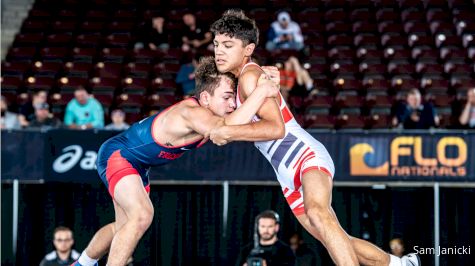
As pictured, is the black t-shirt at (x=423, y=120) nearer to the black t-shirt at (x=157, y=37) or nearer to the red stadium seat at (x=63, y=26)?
the black t-shirt at (x=157, y=37)

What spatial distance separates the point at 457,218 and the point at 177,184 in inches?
124

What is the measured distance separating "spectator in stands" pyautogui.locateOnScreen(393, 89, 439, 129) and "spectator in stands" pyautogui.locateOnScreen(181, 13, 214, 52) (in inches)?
148

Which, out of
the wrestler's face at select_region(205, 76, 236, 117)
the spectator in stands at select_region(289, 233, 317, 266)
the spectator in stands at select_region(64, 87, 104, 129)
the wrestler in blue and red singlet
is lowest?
the spectator in stands at select_region(289, 233, 317, 266)

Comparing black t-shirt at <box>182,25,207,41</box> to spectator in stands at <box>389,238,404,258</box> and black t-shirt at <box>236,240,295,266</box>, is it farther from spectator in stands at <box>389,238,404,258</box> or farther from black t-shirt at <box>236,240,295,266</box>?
black t-shirt at <box>236,240,295,266</box>

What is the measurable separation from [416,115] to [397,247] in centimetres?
183

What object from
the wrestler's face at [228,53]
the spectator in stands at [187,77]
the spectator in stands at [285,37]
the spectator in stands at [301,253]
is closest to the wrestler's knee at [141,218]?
the wrestler's face at [228,53]

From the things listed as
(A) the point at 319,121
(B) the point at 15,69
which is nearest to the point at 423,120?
(A) the point at 319,121

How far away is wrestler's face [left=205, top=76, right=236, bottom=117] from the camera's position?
662 cm

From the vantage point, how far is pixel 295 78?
42.8ft

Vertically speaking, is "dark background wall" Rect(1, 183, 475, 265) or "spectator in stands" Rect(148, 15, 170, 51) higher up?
"spectator in stands" Rect(148, 15, 170, 51)

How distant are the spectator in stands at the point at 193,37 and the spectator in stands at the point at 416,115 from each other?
3757 mm

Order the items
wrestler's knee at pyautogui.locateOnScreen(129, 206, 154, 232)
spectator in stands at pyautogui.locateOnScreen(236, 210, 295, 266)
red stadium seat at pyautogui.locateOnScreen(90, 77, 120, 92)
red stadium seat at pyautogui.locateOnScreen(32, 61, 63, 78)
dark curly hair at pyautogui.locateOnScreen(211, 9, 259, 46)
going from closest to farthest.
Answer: wrestler's knee at pyautogui.locateOnScreen(129, 206, 154, 232) < dark curly hair at pyautogui.locateOnScreen(211, 9, 259, 46) < spectator in stands at pyautogui.locateOnScreen(236, 210, 295, 266) < red stadium seat at pyautogui.locateOnScreen(90, 77, 120, 92) < red stadium seat at pyautogui.locateOnScreen(32, 61, 63, 78)

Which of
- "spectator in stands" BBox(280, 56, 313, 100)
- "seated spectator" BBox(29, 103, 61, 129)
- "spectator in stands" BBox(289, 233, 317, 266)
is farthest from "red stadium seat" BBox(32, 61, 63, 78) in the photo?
"spectator in stands" BBox(289, 233, 317, 266)

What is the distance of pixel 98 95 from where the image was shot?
13562mm
